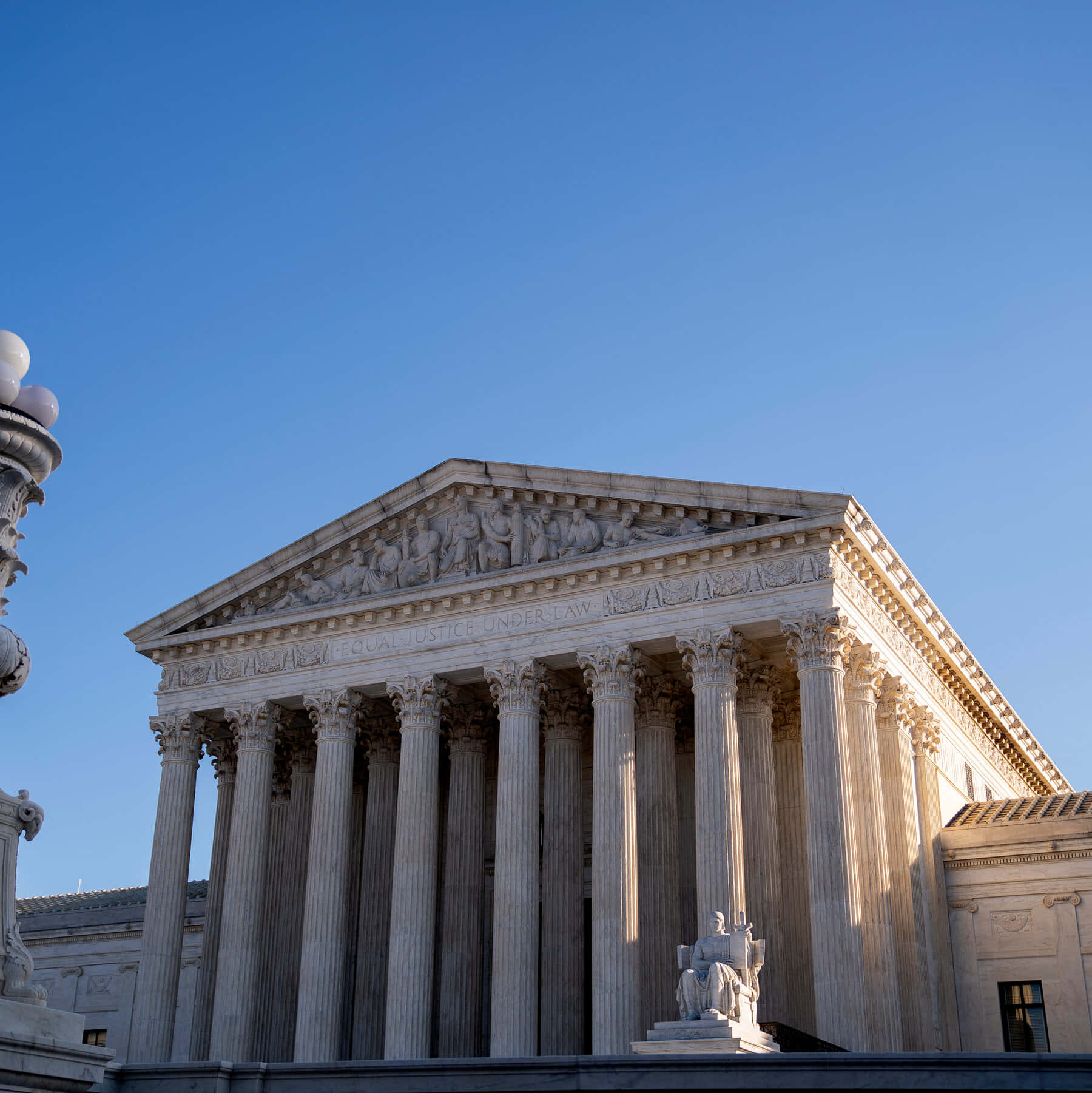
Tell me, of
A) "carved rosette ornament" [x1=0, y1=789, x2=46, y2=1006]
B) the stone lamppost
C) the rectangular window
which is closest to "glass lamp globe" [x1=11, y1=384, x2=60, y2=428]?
the stone lamppost

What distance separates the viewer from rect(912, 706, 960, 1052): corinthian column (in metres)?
37.4

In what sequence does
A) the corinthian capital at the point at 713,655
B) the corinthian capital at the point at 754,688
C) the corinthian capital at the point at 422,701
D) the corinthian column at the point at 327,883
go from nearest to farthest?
the corinthian capital at the point at 713,655 < the corinthian column at the point at 327,883 < the corinthian capital at the point at 754,688 < the corinthian capital at the point at 422,701

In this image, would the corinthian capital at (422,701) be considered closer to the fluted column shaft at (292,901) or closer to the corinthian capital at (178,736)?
the fluted column shaft at (292,901)

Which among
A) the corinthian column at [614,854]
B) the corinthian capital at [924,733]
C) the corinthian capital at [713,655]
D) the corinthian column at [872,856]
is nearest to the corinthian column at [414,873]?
the corinthian column at [614,854]

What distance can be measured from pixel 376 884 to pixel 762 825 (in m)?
12.3

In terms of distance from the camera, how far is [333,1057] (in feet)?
120

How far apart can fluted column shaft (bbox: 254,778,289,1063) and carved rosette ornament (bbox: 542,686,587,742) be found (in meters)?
8.88

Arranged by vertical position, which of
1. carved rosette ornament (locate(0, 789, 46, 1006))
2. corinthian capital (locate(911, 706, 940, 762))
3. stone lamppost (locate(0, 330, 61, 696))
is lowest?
carved rosette ornament (locate(0, 789, 46, 1006))

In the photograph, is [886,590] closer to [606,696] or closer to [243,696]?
[606,696]

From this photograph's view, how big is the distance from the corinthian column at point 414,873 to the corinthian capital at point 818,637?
10517mm

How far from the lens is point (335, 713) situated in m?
39.9

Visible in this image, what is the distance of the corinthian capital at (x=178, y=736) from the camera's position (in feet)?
138

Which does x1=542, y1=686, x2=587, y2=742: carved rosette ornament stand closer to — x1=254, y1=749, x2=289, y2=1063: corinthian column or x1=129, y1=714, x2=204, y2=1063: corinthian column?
x1=254, y1=749, x2=289, y2=1063: corinthian column

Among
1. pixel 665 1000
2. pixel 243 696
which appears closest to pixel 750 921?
pixel 665 1000
